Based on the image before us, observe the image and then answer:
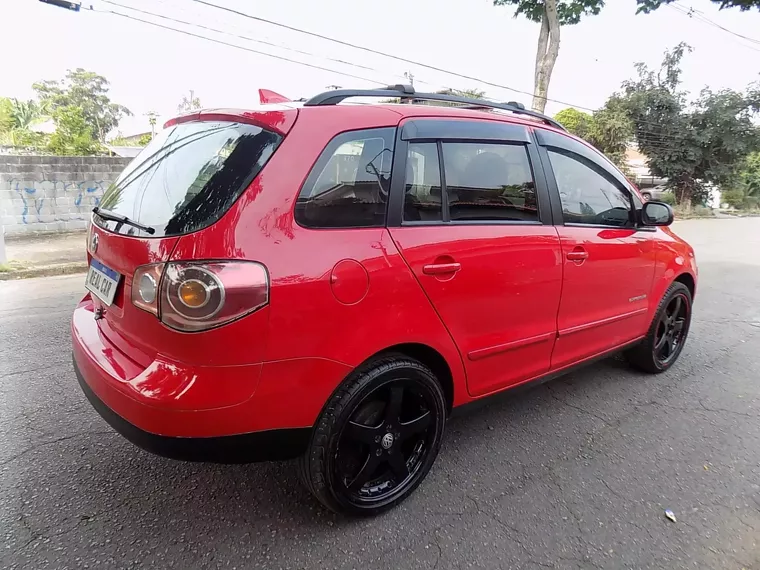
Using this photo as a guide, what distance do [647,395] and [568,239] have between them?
1576 mm

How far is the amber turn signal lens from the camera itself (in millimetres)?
1640

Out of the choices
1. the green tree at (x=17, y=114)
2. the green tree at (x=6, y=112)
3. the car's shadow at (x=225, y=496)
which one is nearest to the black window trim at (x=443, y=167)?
the car's shadow at (x=225, y=496)

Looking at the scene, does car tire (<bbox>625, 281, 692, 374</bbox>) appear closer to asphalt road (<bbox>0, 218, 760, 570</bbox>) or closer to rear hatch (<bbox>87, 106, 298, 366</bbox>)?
asphalt road (<bbox>0, 218, 760, 570</bbox>)

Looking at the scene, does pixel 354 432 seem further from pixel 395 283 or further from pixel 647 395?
pixel 647 395

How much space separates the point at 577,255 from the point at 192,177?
2.07m

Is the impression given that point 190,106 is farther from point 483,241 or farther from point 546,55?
point 546,55

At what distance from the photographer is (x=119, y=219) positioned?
6.56ft

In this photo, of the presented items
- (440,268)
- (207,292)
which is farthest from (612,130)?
(207,292)

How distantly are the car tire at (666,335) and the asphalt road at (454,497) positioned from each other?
0.39 metres

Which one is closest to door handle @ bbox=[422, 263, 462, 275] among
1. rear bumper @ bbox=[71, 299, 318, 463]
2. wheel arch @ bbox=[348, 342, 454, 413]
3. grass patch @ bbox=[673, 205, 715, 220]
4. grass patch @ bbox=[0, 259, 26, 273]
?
wheel arch @ bbox=[348, 342, 454, 413]

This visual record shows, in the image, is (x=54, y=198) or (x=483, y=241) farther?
(x=54, y=198)

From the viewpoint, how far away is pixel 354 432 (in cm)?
204

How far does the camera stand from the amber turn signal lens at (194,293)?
5.38ft

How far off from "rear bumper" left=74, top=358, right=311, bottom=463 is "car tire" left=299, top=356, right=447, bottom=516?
81mm
